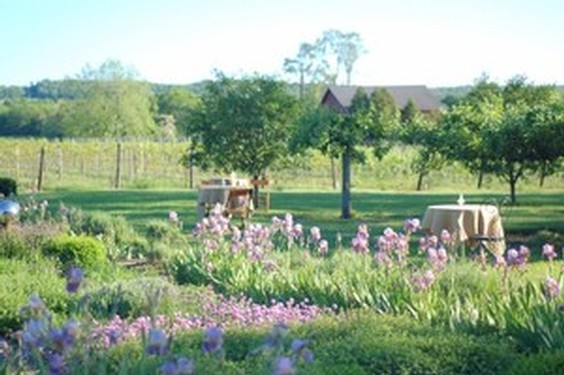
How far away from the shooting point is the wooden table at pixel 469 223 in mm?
12594

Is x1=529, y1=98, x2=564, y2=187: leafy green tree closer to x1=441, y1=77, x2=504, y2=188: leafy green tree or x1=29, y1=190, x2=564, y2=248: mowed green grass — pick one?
x1=441, y1=77, x2=504, y2=188: leafy green tree

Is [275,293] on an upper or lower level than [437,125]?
lower

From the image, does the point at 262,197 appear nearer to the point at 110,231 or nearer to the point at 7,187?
the point at 7,187

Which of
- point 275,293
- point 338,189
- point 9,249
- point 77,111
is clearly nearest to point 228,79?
point 338,189

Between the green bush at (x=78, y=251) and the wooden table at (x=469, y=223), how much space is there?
4.98m

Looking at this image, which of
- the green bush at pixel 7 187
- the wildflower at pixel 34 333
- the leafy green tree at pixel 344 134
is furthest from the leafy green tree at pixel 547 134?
the wildflower at pixel 34 333

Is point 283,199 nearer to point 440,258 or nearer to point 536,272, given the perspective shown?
point 536,272

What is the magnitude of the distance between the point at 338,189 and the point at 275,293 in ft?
83.4

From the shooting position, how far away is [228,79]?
2466 centimetres

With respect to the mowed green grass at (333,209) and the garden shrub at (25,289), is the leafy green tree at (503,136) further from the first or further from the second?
the garden shrub at (25,289)

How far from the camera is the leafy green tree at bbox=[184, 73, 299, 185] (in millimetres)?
23750

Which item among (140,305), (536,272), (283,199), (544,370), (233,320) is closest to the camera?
(544,370)

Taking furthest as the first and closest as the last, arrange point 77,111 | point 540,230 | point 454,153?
point 77,111 → point 454,153 → point 540,230

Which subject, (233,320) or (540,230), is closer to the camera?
(233,320)
